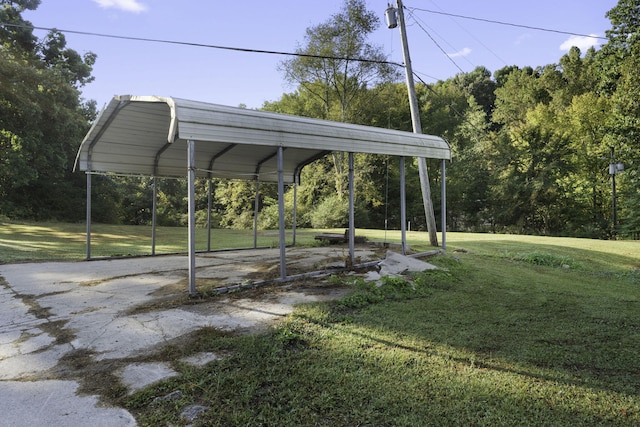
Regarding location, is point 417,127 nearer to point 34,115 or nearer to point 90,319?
point 90,319

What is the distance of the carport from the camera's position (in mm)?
4602

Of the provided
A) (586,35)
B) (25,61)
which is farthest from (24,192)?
(586,35)

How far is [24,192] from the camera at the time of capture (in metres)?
22.4

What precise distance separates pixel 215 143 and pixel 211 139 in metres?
3.11

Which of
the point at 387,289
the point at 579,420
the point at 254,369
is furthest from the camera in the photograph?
the point at 387,289

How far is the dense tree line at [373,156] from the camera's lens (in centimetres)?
1758

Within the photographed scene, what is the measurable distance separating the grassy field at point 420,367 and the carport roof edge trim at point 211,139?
2.54m

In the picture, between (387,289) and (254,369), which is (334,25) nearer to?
(387,289)

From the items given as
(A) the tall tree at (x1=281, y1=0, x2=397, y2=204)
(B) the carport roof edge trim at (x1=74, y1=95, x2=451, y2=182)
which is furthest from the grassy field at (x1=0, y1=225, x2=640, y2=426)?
(A) the tall tree at (x1=281, y1=0, x2=397, y2=204)

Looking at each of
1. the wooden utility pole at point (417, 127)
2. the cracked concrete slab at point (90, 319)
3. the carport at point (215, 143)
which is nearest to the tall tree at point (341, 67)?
the wooden utility pole at point (417, 127)

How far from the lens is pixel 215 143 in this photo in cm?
758

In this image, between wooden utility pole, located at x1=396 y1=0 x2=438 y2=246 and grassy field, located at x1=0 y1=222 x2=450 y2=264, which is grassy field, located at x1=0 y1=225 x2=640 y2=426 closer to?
wooden utility pole, located at x1=396 y1=0 x2=438 y2=246

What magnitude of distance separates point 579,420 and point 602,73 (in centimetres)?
2334

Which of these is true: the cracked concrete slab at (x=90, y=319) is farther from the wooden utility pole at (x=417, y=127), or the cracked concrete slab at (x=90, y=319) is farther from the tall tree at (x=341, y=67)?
the tall tree at (x=341, y=67)
